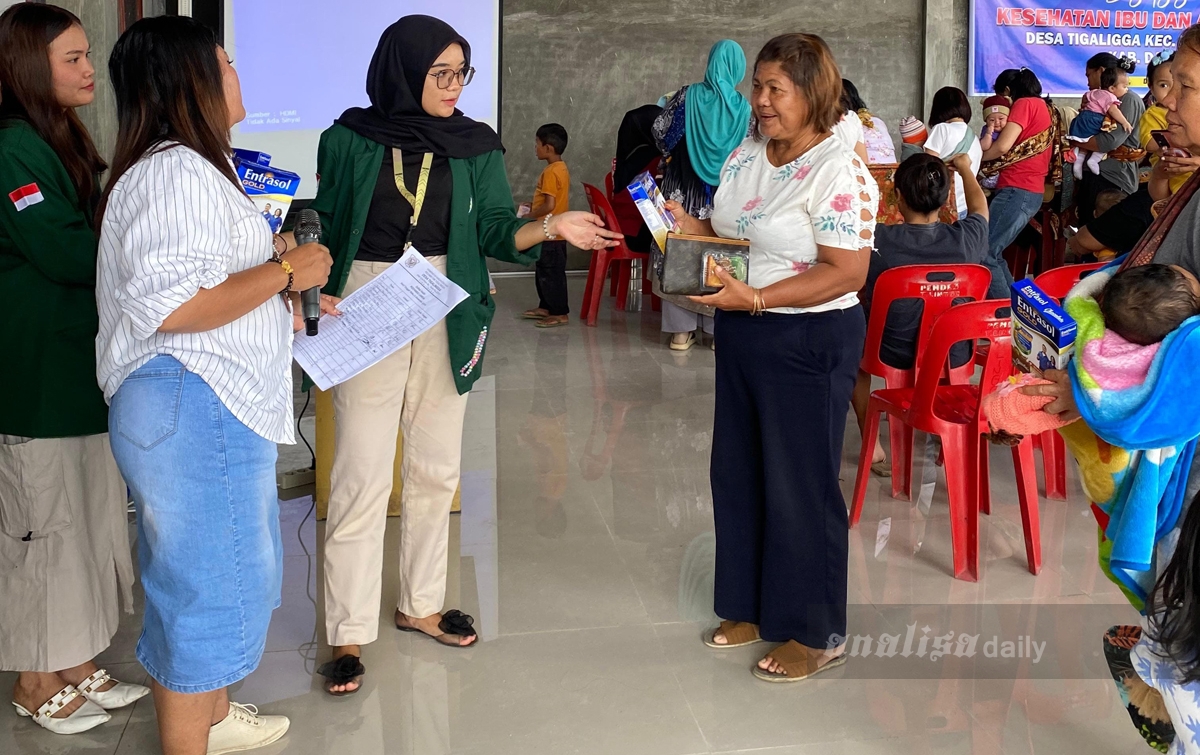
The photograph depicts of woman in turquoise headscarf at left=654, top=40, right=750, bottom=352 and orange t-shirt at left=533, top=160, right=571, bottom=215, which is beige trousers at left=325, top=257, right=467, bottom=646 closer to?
woman in turquoise headscarf at left=654, top=40, right=750, bottom=352

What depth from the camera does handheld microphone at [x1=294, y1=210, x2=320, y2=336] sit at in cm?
211

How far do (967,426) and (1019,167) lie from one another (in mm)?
3651

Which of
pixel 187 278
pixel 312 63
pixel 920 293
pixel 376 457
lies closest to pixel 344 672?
pixel 376 457

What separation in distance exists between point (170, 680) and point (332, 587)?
682mm

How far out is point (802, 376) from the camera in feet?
8.20

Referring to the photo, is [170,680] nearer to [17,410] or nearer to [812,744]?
[17,410]

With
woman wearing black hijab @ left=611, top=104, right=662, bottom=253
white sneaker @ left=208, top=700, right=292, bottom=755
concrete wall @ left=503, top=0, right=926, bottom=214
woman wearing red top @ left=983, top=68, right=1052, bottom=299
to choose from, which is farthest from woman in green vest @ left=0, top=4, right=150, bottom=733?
concrete wall @ left=503, top=0, right=926, bottom=214

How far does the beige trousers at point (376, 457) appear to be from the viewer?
2.57 metres

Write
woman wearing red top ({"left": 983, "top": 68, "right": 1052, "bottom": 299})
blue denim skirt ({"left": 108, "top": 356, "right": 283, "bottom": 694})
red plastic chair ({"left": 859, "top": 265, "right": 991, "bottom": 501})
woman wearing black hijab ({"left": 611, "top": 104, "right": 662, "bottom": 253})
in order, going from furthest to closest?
woman wearing black hijab ({"left": 611, "top": 104, "right": 662, "bottom": 253}) < woman wearing red top ({"left": 983, "top": 68, "right": 1052, "bottom": 299}) < red plastic chair ({"left": 859, "top": 265, "right": 991, "bottom": 501}) < blue denim skirt ({"left": 108, "top": 356, "right": 283, "bottom": 694})

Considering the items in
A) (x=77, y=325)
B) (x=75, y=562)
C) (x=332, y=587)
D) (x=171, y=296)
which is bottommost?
(x=332, y=587)

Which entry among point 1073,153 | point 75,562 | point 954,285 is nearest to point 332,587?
point 75,562

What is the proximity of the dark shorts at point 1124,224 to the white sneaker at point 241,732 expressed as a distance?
3337 mm

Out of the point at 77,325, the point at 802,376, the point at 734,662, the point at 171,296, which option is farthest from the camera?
the point at 734,662

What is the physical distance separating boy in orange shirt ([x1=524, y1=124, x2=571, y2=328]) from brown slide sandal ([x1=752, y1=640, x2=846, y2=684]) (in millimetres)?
4487
